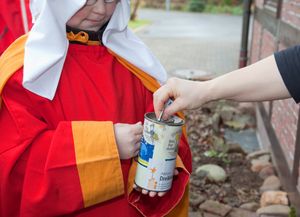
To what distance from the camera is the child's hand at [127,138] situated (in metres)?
1.86

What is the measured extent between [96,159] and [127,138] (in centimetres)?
15

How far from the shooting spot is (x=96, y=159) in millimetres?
1806

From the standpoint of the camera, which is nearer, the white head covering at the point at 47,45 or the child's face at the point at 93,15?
the white head covering at the point at 47,45

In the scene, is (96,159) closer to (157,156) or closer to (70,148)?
(70,148)

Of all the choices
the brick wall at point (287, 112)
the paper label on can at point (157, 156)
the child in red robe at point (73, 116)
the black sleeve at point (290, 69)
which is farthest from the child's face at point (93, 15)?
the brick wall at point (287, 112)

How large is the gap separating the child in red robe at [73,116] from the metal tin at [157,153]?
6 centimetres

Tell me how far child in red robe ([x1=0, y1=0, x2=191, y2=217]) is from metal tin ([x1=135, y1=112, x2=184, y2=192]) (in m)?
0.06

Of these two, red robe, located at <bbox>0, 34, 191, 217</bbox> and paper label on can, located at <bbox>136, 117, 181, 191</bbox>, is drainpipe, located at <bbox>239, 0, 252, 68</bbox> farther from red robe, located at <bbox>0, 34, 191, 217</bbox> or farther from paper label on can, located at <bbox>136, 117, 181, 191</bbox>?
paper label on can, located at <bbox>136, 117, 181, 191</bbox>

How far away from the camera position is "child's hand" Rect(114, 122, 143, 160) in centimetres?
186

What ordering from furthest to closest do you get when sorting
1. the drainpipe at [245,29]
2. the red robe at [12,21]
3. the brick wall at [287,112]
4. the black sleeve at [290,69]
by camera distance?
the drainpipe at [245,29]
the brick wall at [287,112]
the red robe at [12,21]
the black sleeve at [290,69]

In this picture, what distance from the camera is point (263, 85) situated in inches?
70.3

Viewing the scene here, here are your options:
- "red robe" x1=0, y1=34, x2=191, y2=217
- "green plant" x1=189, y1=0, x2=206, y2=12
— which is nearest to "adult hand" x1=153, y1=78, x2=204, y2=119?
"red robe" x1=0, y1=34, x2=191, y2=217

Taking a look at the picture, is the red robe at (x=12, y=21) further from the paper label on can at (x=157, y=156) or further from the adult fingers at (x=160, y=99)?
the paper label on can at (x=157, y=156)

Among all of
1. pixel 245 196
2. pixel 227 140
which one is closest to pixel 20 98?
pixel 245 196
